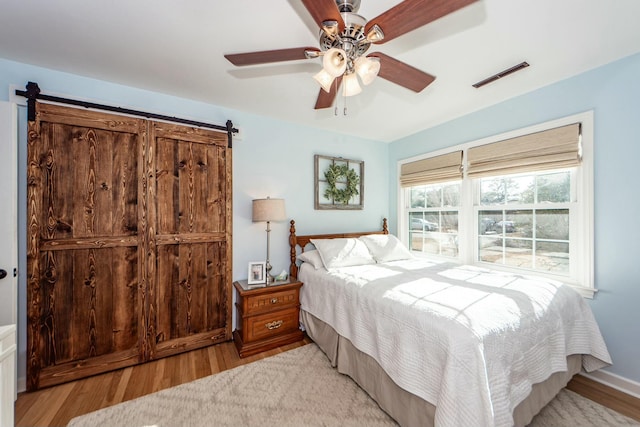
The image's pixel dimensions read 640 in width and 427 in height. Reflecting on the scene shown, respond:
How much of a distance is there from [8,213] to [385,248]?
10.9 ft

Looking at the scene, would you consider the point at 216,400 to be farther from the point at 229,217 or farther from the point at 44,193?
the point at 44,193

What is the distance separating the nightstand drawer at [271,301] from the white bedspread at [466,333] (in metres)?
0.47

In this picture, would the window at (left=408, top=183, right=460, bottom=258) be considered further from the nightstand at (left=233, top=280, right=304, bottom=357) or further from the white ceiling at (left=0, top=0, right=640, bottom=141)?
the nightstand at (left=233, top=280, right=304, bottom=357)

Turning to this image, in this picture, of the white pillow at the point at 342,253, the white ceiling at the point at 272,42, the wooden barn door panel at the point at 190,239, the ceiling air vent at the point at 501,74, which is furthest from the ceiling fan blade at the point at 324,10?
the white pillow at the point at 342,253

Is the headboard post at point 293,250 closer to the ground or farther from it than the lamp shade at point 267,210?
closer to the ground

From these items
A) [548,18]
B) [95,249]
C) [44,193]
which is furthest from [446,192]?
[44,193]

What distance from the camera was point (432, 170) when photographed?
10.8 ft

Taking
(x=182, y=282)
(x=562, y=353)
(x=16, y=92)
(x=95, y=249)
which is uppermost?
(x=16, y=92)

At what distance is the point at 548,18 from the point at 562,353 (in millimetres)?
2078

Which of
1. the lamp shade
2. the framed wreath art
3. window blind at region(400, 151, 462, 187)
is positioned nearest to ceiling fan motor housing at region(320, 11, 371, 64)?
the lamp shade

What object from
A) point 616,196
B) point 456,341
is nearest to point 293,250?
point 456,341

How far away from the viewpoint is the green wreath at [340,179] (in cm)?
334

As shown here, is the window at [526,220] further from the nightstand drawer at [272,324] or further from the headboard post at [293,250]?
the nightstand drawer at [272,324]

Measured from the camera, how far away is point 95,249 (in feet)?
6.91
